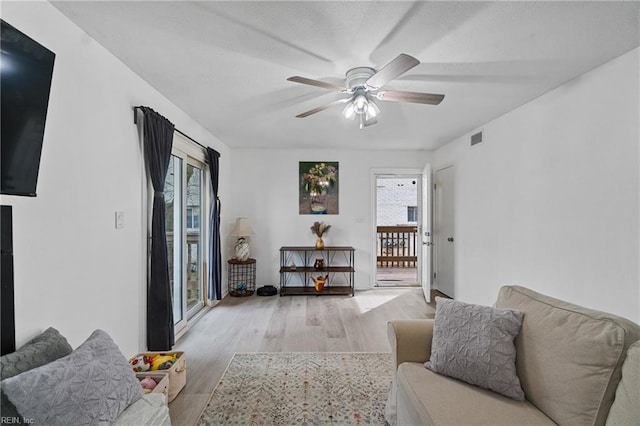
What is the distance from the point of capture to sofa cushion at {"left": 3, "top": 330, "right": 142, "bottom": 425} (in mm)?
1173

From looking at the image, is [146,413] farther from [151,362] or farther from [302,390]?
[302,390]

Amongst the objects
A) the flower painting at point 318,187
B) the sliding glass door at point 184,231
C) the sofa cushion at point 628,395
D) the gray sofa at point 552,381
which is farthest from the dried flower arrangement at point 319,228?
the sofa cushion at point 628,395

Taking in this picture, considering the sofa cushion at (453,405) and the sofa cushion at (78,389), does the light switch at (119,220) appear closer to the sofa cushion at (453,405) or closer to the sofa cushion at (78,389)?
the sofa cushion at (78,389)

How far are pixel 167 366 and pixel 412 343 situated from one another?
5.66 ft

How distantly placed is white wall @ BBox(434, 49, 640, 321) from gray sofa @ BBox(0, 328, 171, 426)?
296 centimetres

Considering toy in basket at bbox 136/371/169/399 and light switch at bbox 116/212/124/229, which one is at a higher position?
light switch at bbox 116/212/124/229

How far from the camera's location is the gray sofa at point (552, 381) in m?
1.18

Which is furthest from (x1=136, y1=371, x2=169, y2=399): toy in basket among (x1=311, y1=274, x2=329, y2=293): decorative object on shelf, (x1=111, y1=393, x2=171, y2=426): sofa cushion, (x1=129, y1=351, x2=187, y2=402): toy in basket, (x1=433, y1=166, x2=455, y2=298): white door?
(x1=433, y1=166, x2=455, y2=298): white door

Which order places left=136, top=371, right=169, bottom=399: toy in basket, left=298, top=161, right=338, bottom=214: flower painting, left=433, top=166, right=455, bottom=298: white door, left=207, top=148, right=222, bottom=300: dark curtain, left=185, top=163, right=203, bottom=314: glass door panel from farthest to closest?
left=298, top=161, right=338, bottom=214: flower painting → left=433, top=166, right=455, bottom=298: white door → left=207, top=148, right=222, bottom=300: dark curtain → left=185, top=163, right=203, bottom=314: glass door panel → left=136, top=371, right=169, bottom=399: toy in basket

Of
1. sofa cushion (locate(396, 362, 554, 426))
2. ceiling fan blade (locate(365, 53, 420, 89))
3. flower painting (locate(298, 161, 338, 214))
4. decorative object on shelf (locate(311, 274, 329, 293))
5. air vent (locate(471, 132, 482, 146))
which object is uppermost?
air vent (locate(471, 132, 482, 146))

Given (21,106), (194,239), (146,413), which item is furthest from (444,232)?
(21,106)

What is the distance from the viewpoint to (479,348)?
1580 millimetres

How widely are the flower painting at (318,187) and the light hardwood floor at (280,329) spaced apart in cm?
149

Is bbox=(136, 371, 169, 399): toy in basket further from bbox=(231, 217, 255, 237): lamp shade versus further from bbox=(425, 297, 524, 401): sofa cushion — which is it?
bbox=(231, 217, 255, 237): lamp shade
